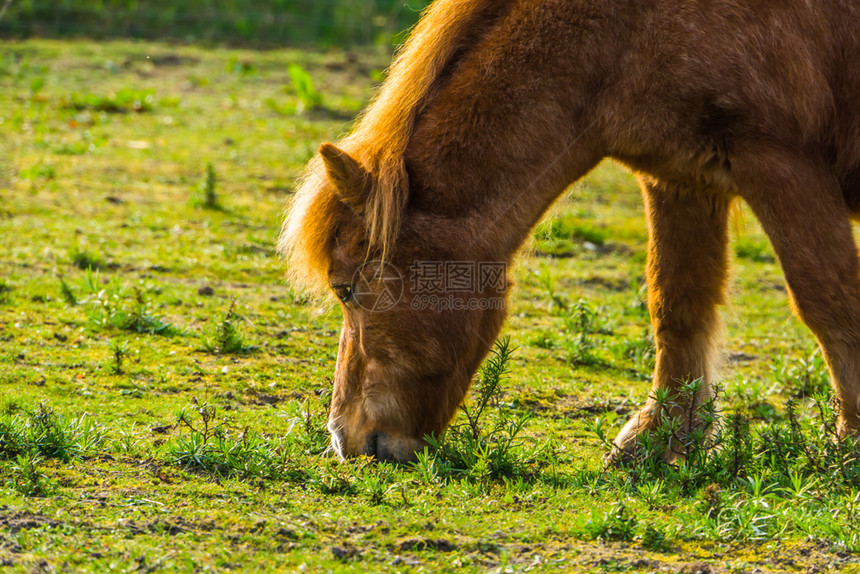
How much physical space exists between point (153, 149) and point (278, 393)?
6.32m

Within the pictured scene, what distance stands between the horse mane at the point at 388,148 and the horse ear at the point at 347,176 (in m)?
0.04

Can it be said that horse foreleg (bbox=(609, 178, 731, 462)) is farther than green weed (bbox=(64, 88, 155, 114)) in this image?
No

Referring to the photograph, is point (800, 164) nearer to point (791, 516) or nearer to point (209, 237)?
point (791, 516)

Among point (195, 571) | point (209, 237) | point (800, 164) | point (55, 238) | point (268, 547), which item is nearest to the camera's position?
point (195, 571)

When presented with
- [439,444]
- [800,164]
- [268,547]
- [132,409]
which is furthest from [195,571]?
[800,164]

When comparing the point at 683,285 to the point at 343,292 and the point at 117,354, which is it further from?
the point at 117,354

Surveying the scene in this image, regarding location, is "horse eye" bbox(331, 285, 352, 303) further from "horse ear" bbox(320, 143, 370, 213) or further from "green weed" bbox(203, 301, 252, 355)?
"green weed" bbox(203, 301, 252, 355)

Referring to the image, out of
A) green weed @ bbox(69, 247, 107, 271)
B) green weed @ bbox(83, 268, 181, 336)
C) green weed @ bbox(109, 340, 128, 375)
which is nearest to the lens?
green weed @ bbox(109, 340, 128, 375)

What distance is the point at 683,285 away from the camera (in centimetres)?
444

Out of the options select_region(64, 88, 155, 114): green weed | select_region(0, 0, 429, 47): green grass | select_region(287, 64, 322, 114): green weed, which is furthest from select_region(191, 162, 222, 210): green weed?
select_region(0, 0, 429, 47): green grass

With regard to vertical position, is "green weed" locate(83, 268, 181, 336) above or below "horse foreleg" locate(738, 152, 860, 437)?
below

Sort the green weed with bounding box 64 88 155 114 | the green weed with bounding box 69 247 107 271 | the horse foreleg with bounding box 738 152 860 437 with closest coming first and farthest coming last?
the horse foreleg with bounding box 738 152 860 437, the green weed with bounding box 69 247 107 271, the green weed with bounding box 64 88 155 114

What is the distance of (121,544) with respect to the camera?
2.78 metres

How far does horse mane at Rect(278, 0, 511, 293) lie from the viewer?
11.7ft
